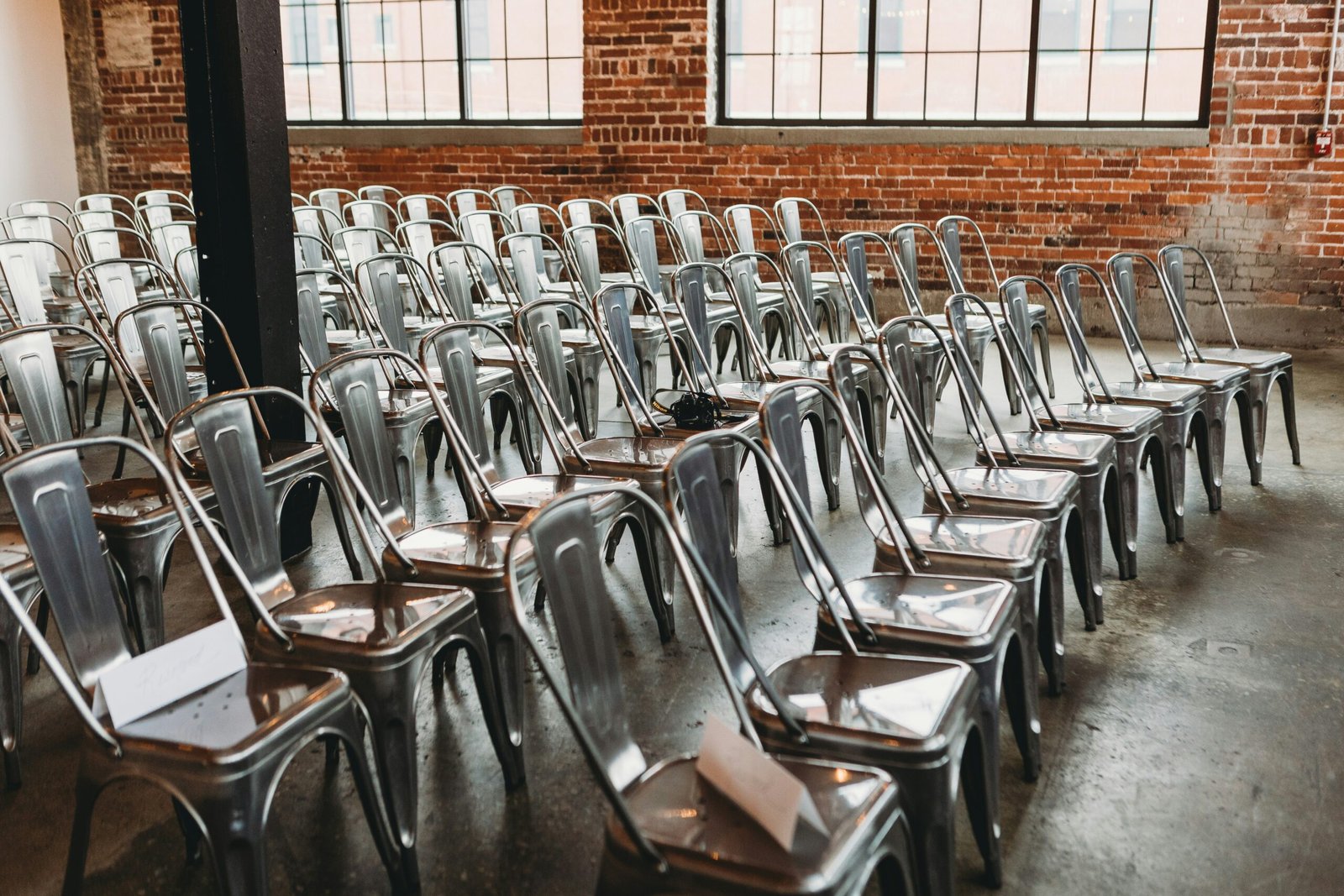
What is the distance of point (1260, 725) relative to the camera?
294 cm

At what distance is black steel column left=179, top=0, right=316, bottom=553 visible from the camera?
374cm

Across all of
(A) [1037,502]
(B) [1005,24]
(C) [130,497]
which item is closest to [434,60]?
(B) [1005,24]

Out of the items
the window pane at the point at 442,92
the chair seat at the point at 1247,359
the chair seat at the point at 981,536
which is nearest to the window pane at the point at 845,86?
the window pane at the point at 442,92

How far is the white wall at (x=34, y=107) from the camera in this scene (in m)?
9.84

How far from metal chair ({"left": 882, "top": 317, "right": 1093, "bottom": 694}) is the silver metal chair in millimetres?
576

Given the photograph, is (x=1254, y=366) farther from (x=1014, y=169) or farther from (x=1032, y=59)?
(x=1032, y=59)

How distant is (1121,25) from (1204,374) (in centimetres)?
395

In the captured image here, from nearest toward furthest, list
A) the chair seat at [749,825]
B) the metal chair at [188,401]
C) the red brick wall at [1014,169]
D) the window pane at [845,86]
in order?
the chair seat at [749,825]
the metal chair at [188,401]
the red brick wall at [1014,169]
the window pane at [845,86]

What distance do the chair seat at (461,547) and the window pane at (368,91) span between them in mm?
7635

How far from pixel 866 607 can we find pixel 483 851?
0.91 metres

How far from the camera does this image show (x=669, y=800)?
1813 millimetres

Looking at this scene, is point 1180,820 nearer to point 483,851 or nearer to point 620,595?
point 483,851

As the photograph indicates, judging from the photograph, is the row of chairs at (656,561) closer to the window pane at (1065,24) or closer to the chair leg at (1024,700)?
the chair leg at (1024,700)

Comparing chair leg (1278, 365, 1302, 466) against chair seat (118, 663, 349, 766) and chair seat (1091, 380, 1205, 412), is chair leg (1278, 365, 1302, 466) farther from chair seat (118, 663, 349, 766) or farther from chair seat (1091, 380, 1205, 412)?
chair seat (118, 663, 349, 766)
